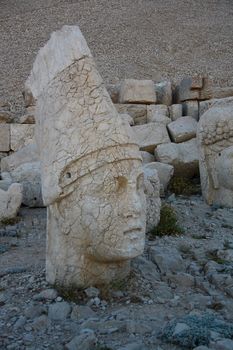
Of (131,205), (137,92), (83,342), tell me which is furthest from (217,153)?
(83,342)

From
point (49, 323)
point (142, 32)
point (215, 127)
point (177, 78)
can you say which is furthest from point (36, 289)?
point (142, 32)

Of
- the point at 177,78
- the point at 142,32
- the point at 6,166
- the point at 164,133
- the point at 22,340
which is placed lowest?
the point at 22,340

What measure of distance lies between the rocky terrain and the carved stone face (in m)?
0.37

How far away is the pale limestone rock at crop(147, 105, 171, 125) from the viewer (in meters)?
11.2

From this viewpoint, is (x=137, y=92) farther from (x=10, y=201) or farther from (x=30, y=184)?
(x=10, y=201)

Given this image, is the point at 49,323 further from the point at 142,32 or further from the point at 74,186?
the point at 142,32

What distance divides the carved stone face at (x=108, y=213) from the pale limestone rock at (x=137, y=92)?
25.0 feet

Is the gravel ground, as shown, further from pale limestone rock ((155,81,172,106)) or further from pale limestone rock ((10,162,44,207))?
pale limestone rock ((10,162,44,207))

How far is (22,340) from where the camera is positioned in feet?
11.6

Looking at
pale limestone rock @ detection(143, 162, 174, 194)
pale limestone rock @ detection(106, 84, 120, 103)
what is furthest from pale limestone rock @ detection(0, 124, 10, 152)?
pale limestone rock @ detection(143, 162, 174, 194)

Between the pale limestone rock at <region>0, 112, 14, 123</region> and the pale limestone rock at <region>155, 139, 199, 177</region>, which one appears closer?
the pale limestone rock at <region>155, 139, 199, 177</region>

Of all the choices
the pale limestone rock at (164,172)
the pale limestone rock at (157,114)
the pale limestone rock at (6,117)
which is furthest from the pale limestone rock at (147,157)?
the pale limestone rock at (6,117)

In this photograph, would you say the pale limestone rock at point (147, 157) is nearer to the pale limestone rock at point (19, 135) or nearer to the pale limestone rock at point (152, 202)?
the pale limestone rock at point (19, 135)

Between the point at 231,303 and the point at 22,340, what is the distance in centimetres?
163
